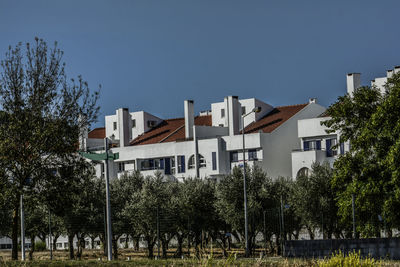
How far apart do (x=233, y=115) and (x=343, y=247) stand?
51.7m

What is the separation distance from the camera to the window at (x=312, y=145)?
7194cm

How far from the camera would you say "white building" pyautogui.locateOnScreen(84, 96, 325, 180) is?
75.9 m

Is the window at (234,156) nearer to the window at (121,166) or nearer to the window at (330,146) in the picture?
the window at (330,146)

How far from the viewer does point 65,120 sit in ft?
102

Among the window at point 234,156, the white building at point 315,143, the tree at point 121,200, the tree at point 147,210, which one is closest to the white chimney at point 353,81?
the white building at point 315,143

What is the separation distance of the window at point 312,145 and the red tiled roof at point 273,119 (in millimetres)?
5046

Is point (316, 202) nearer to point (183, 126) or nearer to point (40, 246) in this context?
point (40, 246)

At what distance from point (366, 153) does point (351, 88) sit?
29.4 m

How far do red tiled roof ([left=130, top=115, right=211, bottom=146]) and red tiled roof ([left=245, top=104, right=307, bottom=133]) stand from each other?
9309 millimetres

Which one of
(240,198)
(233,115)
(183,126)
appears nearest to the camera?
(240,198)

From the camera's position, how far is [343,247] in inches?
1150

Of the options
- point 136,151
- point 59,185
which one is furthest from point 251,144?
point 59,185

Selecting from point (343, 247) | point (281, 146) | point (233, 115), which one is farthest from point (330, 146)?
point (343, 247)

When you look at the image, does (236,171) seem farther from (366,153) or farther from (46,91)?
(46,91)
